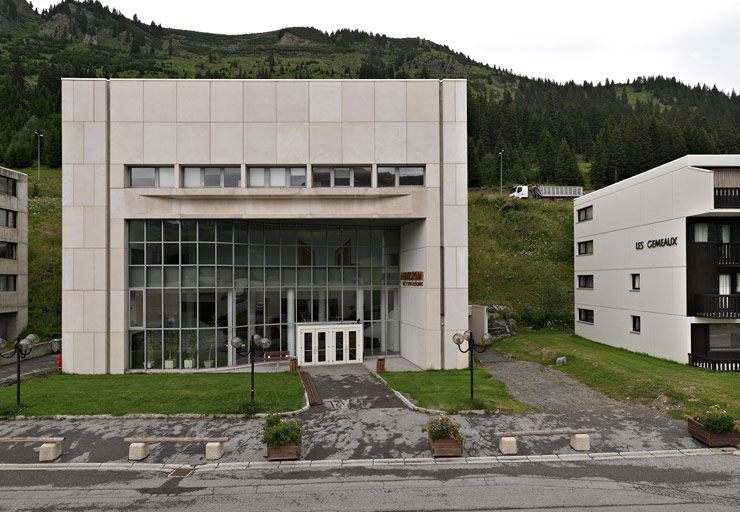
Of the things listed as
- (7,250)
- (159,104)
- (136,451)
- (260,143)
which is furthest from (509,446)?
(7,250)

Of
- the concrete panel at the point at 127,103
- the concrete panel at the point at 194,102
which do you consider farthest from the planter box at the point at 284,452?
the concrete panel at the point at 127,103

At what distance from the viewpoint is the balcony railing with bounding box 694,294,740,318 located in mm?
24781

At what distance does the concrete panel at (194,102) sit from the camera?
25172 mm

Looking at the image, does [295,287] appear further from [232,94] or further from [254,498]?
[254,498]

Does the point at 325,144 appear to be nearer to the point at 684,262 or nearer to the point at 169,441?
the point at 169,441

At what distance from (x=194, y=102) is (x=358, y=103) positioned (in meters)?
9.25

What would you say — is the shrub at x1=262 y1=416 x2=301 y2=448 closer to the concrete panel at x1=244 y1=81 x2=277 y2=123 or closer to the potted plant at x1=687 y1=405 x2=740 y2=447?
the potted plant at x1=687 y1=405 x2=740 y2=447

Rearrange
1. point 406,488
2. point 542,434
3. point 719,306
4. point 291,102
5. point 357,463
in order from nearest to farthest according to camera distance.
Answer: point 406,488 < point 357,463 < point 542,434 < point 719,306 < point 291,102

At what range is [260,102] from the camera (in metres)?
25.5

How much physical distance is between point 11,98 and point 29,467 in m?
128

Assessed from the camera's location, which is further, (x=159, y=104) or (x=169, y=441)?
(x=159, y=104)

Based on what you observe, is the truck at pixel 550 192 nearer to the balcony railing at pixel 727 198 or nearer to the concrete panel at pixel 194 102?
the balcony railing at pixel 727 198

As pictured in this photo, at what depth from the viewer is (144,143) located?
25188 mm

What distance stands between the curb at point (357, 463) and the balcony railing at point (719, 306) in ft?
44.8
